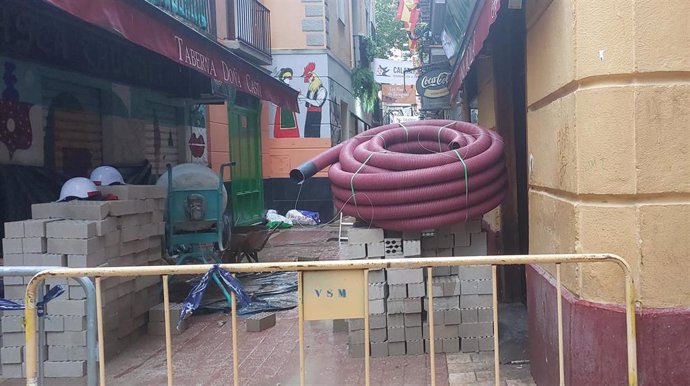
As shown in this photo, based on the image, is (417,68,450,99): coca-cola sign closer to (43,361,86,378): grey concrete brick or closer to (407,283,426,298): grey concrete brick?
(407,283,426,298): grey concrete brick

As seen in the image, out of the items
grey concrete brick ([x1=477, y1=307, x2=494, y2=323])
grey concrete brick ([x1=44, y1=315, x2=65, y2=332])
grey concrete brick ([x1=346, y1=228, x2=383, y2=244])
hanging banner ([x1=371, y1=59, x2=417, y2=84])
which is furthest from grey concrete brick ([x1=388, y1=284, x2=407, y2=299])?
hanging banner ([x1=371, y1=59, x2=417, y2=84])

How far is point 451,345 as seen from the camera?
16.2 ft

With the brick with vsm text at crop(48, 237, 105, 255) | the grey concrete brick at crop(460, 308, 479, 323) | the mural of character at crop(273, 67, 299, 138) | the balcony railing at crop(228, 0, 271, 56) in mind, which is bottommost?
the grey concrete brick at crop(460, 308, 479, 323)

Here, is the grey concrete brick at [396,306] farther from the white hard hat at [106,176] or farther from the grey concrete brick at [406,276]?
the white hard hat at [106,176]

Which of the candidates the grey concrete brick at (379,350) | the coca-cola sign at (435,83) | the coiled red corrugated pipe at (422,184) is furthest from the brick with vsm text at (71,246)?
the coca-cola sign at (435,83)

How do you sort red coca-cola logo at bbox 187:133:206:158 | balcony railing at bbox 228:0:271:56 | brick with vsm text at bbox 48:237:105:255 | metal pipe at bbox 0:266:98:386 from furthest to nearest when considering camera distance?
balcony railing at bbox 228:0:271:56 < red coca-cola logo at bbox 187:133:206:158 < brick with vsm text at bbox 48:237:105:255 < metal pipe at bbox 0:266:98:386

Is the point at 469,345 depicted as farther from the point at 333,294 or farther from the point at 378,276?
the point at 333,294

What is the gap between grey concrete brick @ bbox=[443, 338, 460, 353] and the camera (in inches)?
195

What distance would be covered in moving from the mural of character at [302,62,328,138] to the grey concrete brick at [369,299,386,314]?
10976mm

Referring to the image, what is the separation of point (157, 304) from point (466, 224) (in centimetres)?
318

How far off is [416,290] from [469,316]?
49 centimetres

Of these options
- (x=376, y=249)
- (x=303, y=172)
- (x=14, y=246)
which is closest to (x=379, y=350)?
(x=376, y=249)

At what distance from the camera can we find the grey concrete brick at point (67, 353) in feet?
15.3

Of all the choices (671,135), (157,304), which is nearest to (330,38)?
(157,304)
